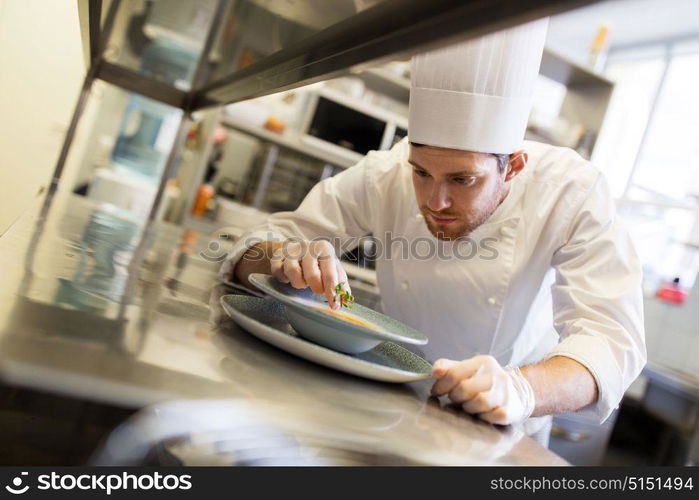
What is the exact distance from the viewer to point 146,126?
16.0 feet

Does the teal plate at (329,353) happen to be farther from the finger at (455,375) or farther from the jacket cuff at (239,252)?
the jacket cuff at (239,252)

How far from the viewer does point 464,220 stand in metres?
1.30

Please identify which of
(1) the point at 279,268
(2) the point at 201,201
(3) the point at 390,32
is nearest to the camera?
(3) the point at 390,32

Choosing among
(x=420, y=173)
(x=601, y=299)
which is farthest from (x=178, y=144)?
(x=601, y=299)

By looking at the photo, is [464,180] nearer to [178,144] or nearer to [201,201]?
[178,144]

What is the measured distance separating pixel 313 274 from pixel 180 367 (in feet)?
1.32

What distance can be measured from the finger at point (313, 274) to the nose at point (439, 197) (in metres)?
0.35

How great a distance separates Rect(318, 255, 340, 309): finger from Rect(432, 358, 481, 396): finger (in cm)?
21

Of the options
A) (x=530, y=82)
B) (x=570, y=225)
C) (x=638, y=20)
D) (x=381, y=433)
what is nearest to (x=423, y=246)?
(x=570, y=225)

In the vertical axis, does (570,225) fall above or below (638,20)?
below

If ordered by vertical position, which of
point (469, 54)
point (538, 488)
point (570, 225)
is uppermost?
point (469, 54)

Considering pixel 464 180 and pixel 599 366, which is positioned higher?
pixel 464 180

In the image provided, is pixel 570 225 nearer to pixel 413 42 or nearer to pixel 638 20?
pixel 413 42

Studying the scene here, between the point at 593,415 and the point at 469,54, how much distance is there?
72 cm
